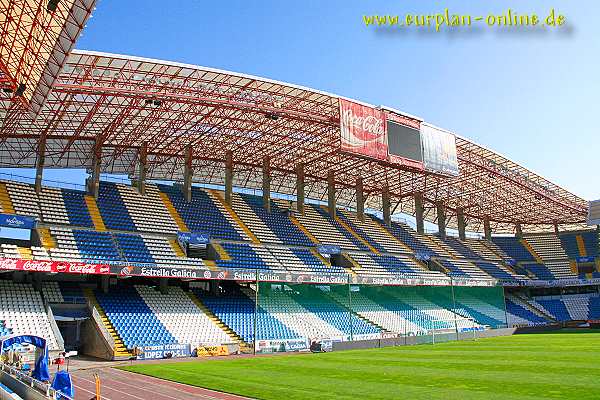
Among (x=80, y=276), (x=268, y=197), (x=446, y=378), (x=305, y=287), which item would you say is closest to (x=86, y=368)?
(x=80, y=276)

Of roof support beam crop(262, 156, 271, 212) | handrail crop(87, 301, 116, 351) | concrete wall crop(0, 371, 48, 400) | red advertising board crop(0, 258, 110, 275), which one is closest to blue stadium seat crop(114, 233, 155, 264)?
red advertising board crop(0, 258, 110, 275)

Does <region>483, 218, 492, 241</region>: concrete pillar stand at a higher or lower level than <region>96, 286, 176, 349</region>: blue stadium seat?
higher

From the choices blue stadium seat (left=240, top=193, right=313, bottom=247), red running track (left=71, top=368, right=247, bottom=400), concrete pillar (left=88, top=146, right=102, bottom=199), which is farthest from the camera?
blue stadium seat (left=240, top=193, right=313, bottom=247)

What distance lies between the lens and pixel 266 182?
180 feet

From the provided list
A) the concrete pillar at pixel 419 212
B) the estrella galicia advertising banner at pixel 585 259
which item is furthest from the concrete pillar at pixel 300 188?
the estrella galicia advertising banner at pixel 585 259

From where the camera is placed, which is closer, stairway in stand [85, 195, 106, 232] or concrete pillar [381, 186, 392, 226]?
stairway in stand [85, 195, 106, 232]

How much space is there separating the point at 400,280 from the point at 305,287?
33.9 ft

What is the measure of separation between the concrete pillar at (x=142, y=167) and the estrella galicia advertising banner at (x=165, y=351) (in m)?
19.2

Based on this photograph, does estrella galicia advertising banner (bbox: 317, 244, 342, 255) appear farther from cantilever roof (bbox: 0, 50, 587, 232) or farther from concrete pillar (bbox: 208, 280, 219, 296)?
concrete pillar (bbox: 208, 280, 219, 296)

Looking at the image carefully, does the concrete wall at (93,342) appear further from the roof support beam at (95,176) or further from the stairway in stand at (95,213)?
the roof support beam at (95,176)

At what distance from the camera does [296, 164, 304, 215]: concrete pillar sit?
56.2 metres

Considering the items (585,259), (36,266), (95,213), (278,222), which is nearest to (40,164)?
(95,213)

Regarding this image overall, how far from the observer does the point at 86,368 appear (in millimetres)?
27906

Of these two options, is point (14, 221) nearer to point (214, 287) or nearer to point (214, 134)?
point (214, 287)
